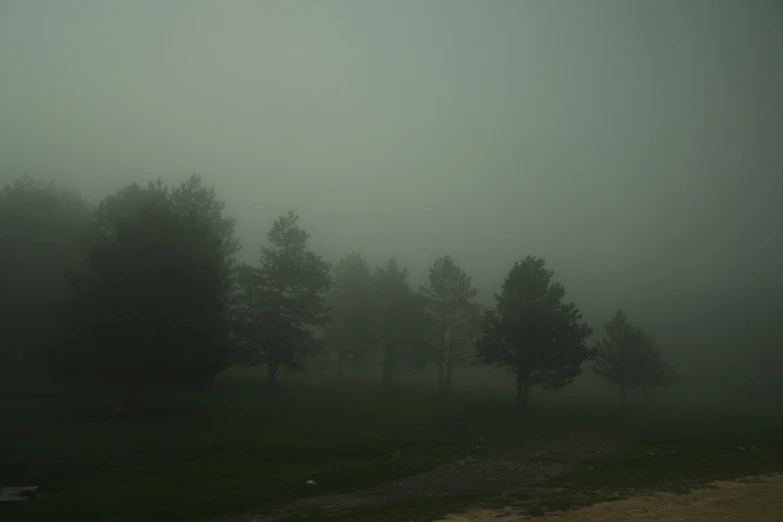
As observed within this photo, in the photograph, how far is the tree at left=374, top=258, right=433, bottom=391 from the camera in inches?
1864

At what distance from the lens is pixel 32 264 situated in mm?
39250

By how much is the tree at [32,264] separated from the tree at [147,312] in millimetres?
12636

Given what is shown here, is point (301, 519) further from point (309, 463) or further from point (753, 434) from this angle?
point (753, 434)

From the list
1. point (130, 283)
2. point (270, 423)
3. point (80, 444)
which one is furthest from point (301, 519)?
point (130, 283)

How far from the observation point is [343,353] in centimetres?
5178

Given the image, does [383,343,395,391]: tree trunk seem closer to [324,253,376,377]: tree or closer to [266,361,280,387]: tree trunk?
[324,253,376,377]: tree

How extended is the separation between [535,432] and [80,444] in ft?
89.0

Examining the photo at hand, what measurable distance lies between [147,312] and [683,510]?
27352 mm

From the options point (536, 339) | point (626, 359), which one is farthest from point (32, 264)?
point (626, 359)

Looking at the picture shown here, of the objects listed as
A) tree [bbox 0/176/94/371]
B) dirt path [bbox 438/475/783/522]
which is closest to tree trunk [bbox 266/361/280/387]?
tree [bbox 0/176/94/371]

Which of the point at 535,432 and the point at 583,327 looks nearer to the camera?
the point at 535,432

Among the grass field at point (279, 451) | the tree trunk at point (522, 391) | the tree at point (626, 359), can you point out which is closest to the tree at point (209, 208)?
the grass field at point (279, 451)

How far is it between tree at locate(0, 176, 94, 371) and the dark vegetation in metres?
0.16

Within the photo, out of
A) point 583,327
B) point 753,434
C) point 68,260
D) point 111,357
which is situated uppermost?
point 68,260
